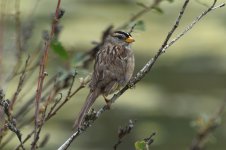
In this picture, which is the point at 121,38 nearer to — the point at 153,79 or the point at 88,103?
the point at 88,103

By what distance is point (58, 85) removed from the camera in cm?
431

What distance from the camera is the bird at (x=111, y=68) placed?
4.18m

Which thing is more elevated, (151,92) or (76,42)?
Answer: (76,42)

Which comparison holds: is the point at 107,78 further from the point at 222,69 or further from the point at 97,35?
the point at 97,35

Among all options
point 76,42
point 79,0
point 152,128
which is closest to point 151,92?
point 152,128

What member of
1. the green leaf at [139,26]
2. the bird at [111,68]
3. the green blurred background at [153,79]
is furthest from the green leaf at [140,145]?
the green blurred background at [153,79]

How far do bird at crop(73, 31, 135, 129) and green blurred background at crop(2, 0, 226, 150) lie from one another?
124 cm

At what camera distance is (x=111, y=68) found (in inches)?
172

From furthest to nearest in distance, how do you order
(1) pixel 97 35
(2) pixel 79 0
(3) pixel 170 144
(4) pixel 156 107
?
(2) pixel 79 0 → (1) pixel 97 35 → (4) pixel 156 107 → (3) pixel 170 144

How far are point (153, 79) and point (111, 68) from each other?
5.18 metres

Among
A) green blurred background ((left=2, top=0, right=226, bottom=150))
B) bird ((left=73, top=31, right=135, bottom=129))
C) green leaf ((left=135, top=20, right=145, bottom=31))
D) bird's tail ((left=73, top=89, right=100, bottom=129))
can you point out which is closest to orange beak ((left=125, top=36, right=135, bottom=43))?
bird ((left=73, top=31, right=135, bottom=129))

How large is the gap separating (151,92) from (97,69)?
16.0 feet

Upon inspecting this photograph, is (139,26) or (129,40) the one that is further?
(129,40)

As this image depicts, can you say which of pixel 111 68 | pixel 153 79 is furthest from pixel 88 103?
pixel 153 79
